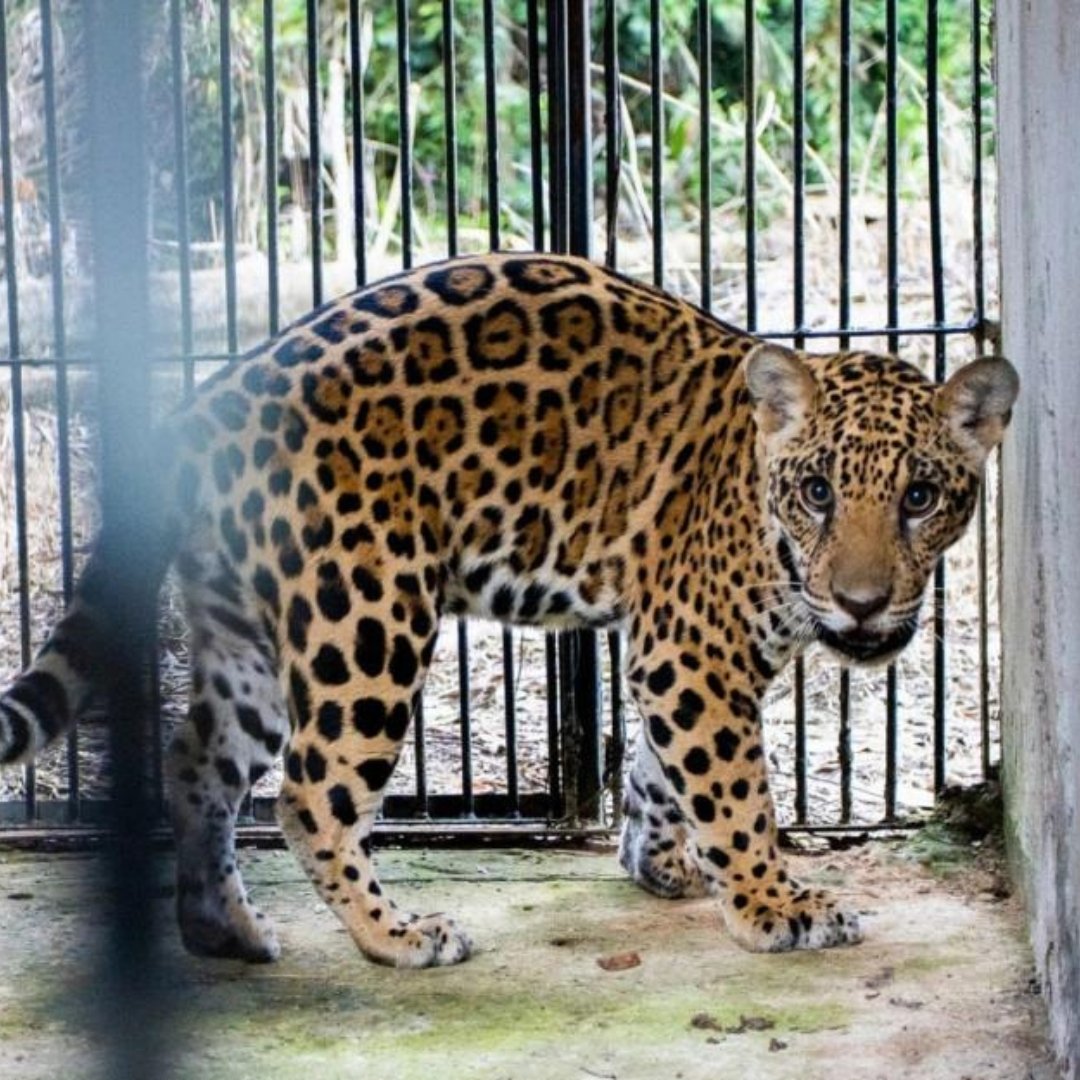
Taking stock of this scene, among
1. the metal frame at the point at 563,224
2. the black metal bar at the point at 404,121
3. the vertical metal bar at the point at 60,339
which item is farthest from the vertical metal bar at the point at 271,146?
the vertical metal bar at the point at 60,339

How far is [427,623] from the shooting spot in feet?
18.6

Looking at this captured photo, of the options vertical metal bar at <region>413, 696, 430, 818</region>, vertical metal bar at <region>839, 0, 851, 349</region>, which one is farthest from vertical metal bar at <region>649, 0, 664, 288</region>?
vertical metal bar at <region>413, 696, 430, 818</region>

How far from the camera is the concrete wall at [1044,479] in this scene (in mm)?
4473

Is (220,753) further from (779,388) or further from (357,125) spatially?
(357,125)

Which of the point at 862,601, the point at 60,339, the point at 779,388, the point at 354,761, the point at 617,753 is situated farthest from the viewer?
the point at 617,753

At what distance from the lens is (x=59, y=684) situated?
503cm

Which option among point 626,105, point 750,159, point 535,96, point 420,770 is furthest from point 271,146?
point 626,105

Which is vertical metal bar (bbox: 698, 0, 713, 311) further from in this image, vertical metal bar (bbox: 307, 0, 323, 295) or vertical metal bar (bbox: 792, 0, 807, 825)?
vertical metal bar (bbox: 307, 0, 323, 295)

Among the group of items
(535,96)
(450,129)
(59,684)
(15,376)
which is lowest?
(59,684)

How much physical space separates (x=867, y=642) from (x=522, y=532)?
41.3 inches

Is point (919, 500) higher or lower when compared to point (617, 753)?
higher

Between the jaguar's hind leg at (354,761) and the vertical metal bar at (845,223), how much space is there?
1451 millimetres

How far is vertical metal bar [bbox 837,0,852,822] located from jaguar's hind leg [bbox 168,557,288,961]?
1716mm

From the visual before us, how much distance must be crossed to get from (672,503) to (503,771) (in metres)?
1.99
